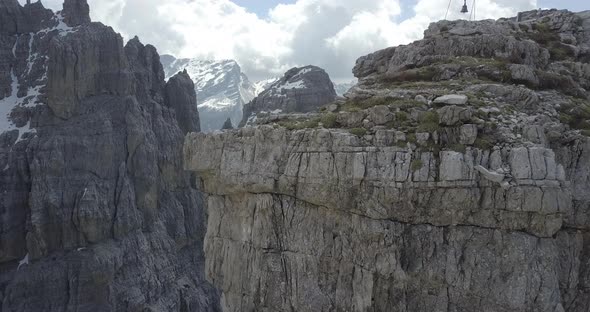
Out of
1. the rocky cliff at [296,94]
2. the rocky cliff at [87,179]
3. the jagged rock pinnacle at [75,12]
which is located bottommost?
the rocky cliff at [87,179]

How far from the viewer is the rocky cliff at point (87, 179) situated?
85.2 meters

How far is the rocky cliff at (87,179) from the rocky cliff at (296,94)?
112ft

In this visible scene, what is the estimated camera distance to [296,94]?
14175cm

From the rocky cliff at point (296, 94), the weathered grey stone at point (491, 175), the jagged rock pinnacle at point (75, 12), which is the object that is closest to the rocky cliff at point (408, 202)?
the weathered grey stone at point (491, 175)

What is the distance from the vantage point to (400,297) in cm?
1555

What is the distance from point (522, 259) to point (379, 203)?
4.81 meters

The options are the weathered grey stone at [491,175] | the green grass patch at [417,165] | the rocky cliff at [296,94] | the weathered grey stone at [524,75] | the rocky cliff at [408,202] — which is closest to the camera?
the weathered grey stone at [491,175]

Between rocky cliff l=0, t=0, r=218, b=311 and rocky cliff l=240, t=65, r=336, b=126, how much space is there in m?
34.0

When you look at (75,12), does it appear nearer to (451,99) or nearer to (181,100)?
(181,100)

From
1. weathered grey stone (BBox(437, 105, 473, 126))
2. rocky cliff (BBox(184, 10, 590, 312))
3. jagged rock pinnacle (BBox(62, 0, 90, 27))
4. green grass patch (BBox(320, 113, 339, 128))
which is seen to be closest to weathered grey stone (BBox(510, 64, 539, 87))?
rocky cliff (BBox(184, 10, 590, 312))

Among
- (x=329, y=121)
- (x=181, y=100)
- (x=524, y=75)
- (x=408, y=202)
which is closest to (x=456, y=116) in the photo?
(x=408, y=202)

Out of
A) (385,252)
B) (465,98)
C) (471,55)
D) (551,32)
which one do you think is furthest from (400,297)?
(551,32)

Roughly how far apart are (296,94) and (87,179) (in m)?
70.4

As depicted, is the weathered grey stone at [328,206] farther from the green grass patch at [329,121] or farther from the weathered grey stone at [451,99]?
the weathered grey stone at [451,99]
